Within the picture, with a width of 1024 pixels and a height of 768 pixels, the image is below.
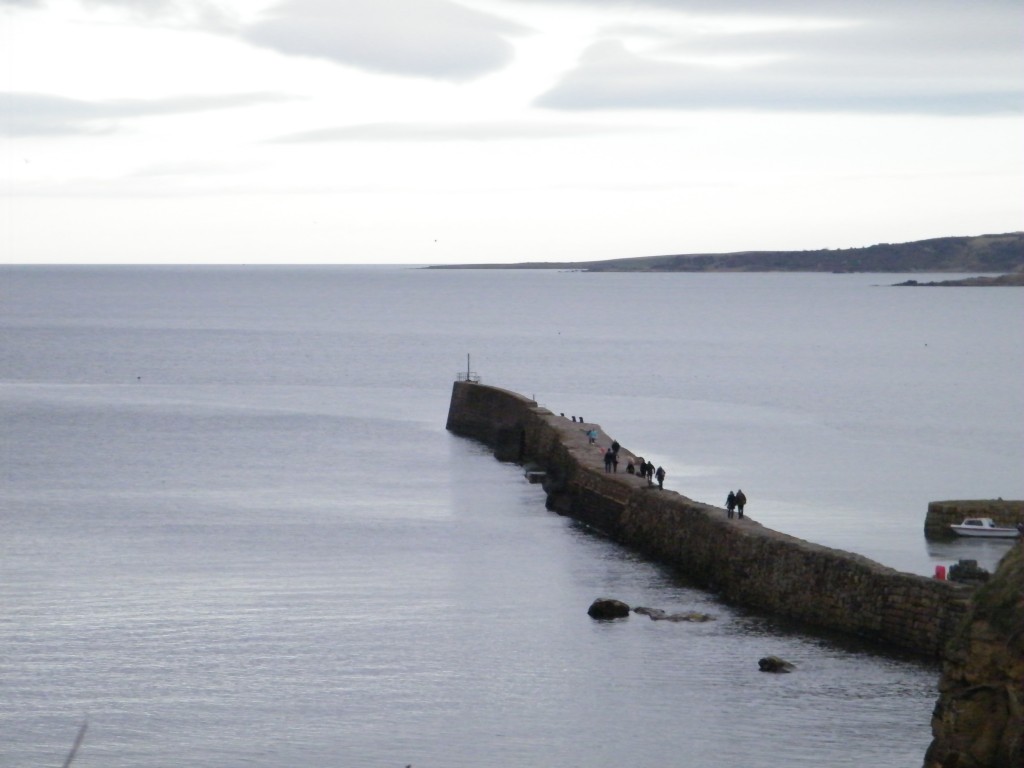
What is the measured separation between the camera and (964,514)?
128ft

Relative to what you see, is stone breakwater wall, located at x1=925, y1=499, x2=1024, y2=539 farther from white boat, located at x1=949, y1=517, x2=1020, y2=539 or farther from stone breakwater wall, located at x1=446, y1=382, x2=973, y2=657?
stone breakwater wall, located at x1=446, y1=382, x2=973, y2=657

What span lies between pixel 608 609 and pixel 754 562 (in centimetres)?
323

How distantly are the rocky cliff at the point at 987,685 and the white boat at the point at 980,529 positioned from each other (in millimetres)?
25622

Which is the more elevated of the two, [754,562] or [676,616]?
[754,562]

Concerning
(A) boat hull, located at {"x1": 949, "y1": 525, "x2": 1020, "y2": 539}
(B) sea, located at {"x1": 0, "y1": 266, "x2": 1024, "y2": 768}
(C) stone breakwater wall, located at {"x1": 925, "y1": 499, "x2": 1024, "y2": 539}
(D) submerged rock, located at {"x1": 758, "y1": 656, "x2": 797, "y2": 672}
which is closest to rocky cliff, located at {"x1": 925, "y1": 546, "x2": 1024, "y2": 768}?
(B) sea, located at {"x1": 0, "y1": 266, "x2": 1024, "y2": 768}

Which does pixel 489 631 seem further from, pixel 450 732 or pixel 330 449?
pixel 330 449

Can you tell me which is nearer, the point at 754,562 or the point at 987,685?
the point at 987,685

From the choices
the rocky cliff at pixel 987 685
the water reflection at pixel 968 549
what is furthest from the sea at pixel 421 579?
the rocky cliff at pixel 987 685

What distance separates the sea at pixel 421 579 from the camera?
897 inches

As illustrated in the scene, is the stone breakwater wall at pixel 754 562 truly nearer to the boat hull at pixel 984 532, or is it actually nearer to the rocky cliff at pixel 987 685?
the boat hull at pixel 984 532

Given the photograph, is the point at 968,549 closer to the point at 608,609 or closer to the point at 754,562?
the point at 754,562

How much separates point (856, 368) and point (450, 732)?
85.8m

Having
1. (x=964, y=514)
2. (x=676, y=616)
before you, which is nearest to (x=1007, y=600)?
(x=676, y=616)

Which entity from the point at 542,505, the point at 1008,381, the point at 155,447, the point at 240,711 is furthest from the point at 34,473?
the point at 1008,381
